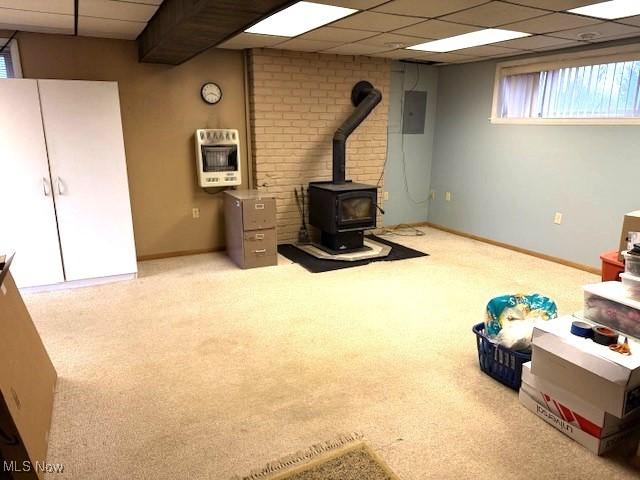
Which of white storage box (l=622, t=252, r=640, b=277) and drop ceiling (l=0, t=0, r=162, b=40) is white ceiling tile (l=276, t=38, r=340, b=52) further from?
white storage box (l=622, t=252, r=640, b=277)

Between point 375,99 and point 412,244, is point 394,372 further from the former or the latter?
point 375,99

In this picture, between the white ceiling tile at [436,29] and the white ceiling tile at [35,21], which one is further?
the white ceiling tile at [436,29]

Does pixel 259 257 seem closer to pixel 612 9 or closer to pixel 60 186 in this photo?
pixel 60 186

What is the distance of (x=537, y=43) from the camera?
401 centimetres

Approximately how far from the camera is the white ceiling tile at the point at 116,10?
2873 millimetres

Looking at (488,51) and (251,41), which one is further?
(488,51)

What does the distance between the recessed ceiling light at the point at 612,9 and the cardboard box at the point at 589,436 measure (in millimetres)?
2539

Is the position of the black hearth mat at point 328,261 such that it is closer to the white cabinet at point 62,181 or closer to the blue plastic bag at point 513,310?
the white cabinet at point 62,181

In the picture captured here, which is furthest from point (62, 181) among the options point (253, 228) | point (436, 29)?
point (436, 29)

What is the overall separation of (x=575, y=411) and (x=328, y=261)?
2833mm

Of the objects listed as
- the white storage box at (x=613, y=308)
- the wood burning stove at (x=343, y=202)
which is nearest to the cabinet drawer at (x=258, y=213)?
the wood burning stove at (x=343, y=202)

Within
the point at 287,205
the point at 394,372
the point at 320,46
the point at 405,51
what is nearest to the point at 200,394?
the point at 394,372

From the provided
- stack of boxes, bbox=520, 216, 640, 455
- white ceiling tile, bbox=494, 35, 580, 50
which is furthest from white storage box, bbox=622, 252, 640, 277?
white ceiling tile, bbox=494, 35, 580, 50

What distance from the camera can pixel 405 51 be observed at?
4578 millimetres
